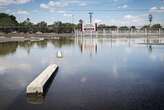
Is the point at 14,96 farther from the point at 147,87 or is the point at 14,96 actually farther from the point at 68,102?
the point at 147,87

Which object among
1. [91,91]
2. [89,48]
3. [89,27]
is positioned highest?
[89,27]

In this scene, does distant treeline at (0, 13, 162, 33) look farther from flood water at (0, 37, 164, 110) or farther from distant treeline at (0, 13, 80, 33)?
flood water at (0, 37, 164, 110)

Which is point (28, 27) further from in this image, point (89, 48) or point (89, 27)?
point (89, 48)

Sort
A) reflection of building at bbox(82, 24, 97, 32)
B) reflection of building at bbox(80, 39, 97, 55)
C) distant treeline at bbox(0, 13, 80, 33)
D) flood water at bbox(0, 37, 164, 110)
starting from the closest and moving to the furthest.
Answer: flood water at bbox(0, 37, 164, 110) → reflection of building at bbox(80, 39, 97, 55) → reflection of building at bbox(82, 24, 97, 32) → distant treeline at bbox(0, 13, 80, 33)

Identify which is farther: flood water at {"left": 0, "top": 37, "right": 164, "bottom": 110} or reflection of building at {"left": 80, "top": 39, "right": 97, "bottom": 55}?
reflection of building at {"left": 80, "top": 39, "right": 97, "bottom": 55}

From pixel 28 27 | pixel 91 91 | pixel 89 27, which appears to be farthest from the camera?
pixel 28 27

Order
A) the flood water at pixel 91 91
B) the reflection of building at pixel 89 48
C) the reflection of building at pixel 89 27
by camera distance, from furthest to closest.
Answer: the reflection of building at pixel 89 27
the reflection of building at pixel 89 48
the flood water at pixel 91 91

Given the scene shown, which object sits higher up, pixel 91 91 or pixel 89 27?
pixel 89 27

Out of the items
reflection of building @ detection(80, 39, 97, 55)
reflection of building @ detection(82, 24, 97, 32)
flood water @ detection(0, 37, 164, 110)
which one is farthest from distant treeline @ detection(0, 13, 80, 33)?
flood water @ detection(0, 37, 164, 110)

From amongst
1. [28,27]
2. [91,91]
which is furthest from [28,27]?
[91,91]

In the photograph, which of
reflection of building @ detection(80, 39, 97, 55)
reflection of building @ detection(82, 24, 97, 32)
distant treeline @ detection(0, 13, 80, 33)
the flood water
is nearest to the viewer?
the flood water

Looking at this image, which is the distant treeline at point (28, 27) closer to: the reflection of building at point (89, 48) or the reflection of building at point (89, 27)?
the reflection of building at point (89, 27)

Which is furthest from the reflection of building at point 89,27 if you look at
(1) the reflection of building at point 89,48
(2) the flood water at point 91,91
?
(2) the flood water at point 91,91

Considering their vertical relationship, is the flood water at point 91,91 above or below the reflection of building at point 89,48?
below
